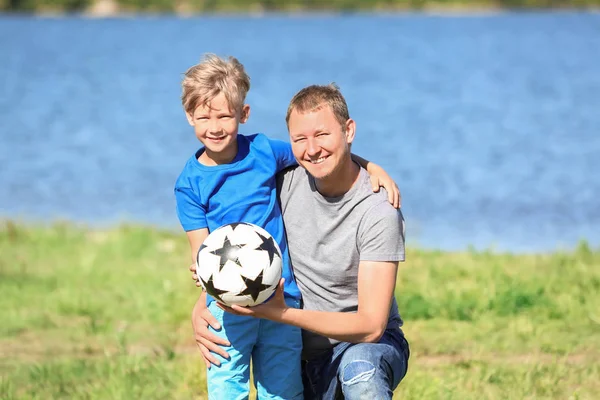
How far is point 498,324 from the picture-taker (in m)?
7.65

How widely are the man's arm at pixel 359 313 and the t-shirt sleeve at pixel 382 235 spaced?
43 millimetres

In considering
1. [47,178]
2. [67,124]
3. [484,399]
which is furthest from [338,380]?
[67,124]

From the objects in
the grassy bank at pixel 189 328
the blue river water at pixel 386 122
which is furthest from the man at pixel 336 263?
the blue river water at pixel 386 122

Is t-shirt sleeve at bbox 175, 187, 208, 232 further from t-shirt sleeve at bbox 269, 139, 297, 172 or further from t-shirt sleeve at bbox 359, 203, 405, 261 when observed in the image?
t-shirt sleeve at bbox 359, 203, 405, 261

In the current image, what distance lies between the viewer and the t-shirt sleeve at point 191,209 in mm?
5133

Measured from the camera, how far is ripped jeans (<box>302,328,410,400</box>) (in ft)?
15.6

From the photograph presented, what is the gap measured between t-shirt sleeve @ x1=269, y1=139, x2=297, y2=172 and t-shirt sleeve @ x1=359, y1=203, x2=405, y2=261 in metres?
0.63

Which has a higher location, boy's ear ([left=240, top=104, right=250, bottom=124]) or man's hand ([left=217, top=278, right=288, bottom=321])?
boy's ear ([left=240, top=104, right=250, bottom=124])

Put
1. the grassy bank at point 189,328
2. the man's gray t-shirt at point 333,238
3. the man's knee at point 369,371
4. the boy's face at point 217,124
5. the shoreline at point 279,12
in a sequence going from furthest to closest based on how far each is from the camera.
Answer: the shoreline at point 279,12 < the grassy bank at point 189,328 < the boy's face at point 217,124 < the man's gray t-shirt at point 333,238 < the man's knee at point 369,371

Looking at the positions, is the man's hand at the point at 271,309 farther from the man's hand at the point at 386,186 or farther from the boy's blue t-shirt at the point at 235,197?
the man's hand at the point at 386,186

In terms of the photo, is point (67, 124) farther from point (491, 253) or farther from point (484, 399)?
point (484, 399)

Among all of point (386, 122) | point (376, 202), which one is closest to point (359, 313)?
point (376, 202)

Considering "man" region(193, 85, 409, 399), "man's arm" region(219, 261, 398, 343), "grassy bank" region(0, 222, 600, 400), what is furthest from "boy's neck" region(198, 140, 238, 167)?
"grassy bank" region(0, 222, 600, 400)

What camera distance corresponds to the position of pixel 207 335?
505 cm
